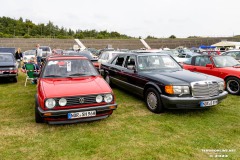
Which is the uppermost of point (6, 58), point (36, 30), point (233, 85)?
point (36, 30)

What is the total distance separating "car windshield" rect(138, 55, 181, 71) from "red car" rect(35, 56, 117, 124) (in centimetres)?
178

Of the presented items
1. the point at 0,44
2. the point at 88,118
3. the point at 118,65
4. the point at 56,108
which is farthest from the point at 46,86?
the point at 0,44

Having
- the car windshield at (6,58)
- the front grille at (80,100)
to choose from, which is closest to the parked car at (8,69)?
the car windshield at (6,58)

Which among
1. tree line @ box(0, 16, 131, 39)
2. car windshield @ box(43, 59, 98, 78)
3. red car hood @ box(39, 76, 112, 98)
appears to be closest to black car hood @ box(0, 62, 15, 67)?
car windshield @ box(43, 59, 98, 78)

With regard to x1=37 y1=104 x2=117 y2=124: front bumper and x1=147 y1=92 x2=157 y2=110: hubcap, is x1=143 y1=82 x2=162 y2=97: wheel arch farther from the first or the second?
x1=37 y1=104 x2=117 y2=124: front bumper

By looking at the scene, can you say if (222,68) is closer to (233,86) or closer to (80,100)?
(233,86)

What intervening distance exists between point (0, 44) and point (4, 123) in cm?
4629

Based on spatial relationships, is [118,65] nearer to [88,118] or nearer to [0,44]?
[88,118]

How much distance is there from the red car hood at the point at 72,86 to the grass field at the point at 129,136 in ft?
2.75

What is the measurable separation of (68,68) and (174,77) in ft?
9.28

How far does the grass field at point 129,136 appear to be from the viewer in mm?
3451

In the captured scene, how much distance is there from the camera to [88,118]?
4.32m

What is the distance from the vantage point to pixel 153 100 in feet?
17.8

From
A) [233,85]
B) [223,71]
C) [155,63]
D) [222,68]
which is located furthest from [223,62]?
[155,63]
